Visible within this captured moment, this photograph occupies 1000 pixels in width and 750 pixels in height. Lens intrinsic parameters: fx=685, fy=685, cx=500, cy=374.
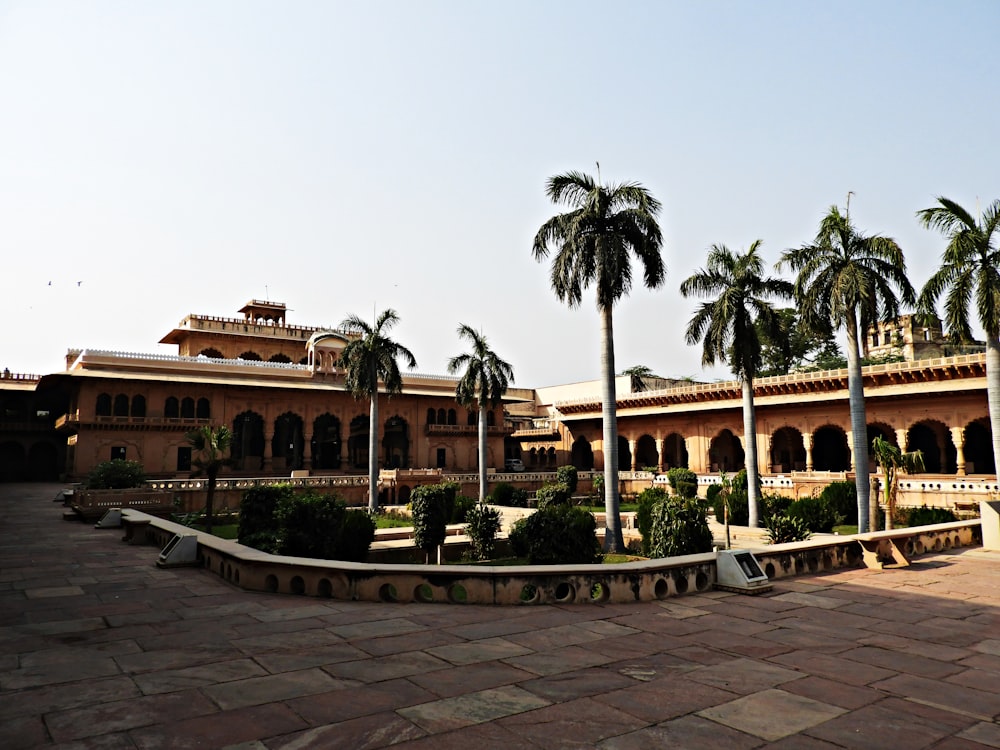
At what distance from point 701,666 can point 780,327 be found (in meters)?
19.6

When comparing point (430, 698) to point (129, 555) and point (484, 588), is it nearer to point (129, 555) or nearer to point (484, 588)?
point (484, 588)


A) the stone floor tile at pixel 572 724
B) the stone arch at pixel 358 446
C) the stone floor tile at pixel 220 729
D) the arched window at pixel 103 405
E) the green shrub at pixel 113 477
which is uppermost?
the arched window at pixel 103 405

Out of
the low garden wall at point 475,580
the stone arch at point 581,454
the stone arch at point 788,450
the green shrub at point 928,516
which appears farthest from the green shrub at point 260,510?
the stone arch at point 581,454

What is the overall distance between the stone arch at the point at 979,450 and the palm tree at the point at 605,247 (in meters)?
23.8

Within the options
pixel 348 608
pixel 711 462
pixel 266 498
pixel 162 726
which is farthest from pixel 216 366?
pixel 162 726

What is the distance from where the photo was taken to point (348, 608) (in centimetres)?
701

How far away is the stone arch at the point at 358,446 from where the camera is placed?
4466cm

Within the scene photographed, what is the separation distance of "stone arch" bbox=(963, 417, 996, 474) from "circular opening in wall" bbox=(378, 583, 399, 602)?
34584 mm

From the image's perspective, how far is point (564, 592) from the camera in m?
7.38

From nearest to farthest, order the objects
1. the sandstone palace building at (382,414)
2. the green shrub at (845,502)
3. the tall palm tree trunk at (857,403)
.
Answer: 1. the tall palm tree trunk at (857,403)
2. the green shrub at (845,502)
3. the sandstone palace building at (382,414)

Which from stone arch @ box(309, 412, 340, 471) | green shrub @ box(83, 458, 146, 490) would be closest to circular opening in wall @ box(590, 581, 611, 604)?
green shrub @ box(83, 458, 146, 490)

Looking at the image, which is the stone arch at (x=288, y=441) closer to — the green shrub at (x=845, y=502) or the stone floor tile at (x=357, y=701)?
the green shrub at (x=845, y=502)

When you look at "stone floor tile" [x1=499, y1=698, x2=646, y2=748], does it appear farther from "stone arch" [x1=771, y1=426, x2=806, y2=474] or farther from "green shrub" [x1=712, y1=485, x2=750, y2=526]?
"stone arch" [x1=771, y1=426, x2=806, y2=474]

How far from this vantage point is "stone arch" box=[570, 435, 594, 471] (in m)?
50.1
